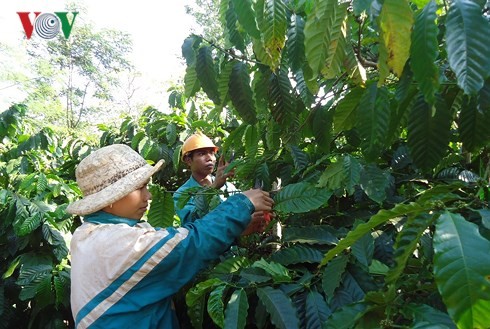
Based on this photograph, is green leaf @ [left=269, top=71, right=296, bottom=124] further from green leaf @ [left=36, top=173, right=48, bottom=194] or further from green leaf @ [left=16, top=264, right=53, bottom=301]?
green leaf @ [left=36, top=173, right=48, bottom=194]

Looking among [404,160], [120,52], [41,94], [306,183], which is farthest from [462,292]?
[120,52]

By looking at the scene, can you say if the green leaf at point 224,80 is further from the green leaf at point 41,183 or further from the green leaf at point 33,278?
the green leaf at point 41,183

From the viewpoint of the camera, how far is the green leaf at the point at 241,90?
146 cm

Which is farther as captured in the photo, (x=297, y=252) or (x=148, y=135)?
(x=148, y=135)

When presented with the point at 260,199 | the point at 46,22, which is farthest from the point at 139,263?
the point at 46,22

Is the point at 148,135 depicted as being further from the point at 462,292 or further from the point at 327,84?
the point at 462,292

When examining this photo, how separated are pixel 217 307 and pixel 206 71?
2.22 feet

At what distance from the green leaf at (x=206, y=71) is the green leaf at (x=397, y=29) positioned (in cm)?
66

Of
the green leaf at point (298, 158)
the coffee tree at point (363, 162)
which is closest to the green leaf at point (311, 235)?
the coffee tree at point (363, 162)

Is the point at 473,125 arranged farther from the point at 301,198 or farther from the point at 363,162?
the point at 301,198

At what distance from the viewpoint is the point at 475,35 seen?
2.43 ft

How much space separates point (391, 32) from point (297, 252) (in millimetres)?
797

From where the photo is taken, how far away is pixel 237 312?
119 centimetres

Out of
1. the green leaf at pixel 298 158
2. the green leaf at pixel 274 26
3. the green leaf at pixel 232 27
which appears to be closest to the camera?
the green leaf at pixel 274 26
